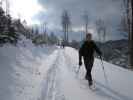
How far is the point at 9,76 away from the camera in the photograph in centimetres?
993

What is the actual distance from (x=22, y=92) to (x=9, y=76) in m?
2.34

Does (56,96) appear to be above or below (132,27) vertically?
below

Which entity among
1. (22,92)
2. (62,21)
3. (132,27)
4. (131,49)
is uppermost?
(62,21)

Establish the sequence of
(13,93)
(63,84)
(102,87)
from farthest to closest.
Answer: (63,84) < (102,87) < (13,93)

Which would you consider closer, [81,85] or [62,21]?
[81,85]

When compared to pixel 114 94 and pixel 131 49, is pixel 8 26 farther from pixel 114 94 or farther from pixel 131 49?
pixel 114 94

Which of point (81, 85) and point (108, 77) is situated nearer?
point (81, 85)

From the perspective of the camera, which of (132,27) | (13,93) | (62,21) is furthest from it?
(62,21)

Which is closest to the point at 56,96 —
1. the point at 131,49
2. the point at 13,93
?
the point at 13,93

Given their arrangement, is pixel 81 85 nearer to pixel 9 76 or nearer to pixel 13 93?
pixel 13 93

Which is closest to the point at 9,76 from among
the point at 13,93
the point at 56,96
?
the point at 13,93

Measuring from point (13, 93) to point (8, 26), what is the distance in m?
17.0

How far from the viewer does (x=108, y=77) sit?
9.98 meters

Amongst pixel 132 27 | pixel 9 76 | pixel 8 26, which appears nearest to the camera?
pixel 9 76
